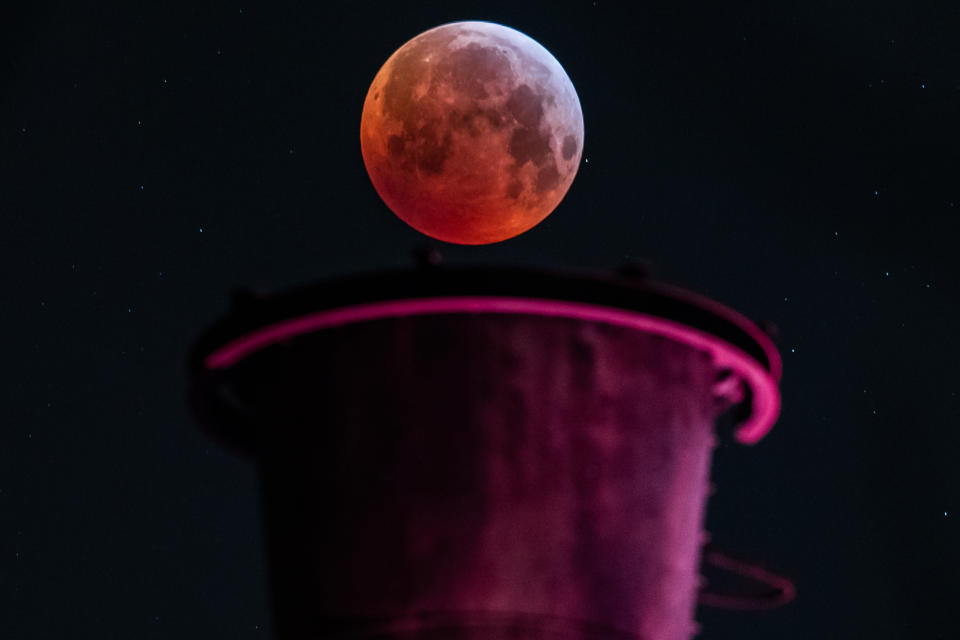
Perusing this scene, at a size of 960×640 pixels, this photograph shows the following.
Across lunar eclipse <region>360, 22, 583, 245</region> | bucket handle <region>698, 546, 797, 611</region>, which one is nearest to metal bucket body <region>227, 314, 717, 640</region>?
bucket handle <region>698, 546, 797, 611</region>

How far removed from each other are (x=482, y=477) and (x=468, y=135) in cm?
129

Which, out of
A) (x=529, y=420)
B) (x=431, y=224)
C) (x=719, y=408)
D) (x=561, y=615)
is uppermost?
(x=431, y=224)

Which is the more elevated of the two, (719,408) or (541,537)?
(719,408)

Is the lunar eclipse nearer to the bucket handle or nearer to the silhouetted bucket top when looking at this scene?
the silhouetted bucket top

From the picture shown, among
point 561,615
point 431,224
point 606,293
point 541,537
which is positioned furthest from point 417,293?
point 431,224

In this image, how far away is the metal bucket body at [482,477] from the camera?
2314 millimetres

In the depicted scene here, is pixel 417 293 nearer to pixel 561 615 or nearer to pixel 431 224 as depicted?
pixel 561 615

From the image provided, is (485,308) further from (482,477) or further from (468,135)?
(468,135)

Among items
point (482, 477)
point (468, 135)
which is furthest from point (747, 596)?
point (468, 135)

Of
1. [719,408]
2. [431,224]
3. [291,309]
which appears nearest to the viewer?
[291,309]

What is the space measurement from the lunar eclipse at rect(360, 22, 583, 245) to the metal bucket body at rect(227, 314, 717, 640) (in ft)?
3.30

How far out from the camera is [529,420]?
7.71 ft

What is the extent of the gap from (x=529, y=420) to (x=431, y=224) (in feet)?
3.98

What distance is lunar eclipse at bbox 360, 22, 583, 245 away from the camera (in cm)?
334
